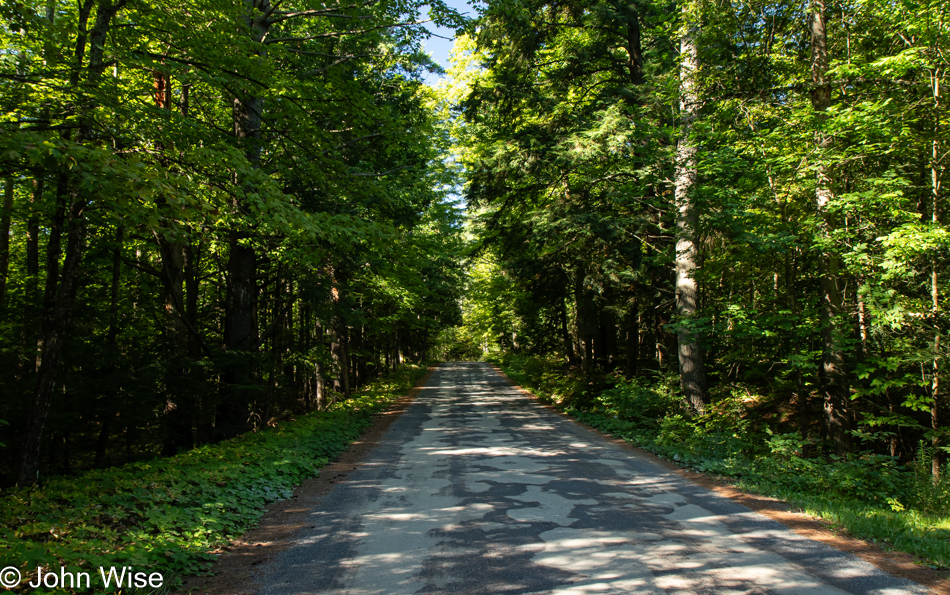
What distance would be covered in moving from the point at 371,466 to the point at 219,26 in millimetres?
7437

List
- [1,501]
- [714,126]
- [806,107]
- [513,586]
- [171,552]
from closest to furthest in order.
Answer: [513,586], [171,552], [1,501], [806,107], [714,126]

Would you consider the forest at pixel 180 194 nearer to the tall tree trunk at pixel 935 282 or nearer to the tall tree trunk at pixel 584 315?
the tall tree trunk at pixel 584 315

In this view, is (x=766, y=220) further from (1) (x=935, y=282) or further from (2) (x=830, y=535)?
(2) (x=830, y=535)

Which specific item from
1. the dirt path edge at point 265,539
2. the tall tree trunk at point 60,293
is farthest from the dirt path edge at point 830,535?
the tall tree trunk at point 60,293

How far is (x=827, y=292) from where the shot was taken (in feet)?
27.3

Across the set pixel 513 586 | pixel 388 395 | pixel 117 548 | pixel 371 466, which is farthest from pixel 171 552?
pixel 388 395

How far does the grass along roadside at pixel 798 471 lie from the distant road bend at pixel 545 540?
708mm

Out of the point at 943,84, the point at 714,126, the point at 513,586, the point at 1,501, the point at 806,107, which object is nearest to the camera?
the point at 513,586

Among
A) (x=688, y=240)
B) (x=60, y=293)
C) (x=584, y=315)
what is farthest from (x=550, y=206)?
(x=60, y=293)

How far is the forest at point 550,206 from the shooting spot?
6168 mm

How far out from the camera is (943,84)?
24.4 ft

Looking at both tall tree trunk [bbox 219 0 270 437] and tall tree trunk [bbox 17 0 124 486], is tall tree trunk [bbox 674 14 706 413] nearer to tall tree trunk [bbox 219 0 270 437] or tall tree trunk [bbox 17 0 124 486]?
tall tree trunk [bbox 219 0 270 437]

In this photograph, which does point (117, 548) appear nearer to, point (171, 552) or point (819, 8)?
point (171, 552)

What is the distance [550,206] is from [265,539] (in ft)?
38.0
